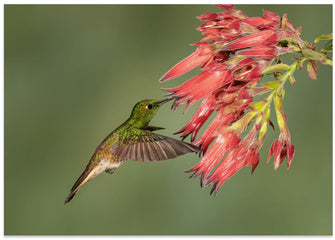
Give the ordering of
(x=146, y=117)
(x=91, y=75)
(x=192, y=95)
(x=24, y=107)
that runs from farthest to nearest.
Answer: (x=91, y=75) < (x=24, y=107) < (x=146, y=117) < (x=192, y=95)

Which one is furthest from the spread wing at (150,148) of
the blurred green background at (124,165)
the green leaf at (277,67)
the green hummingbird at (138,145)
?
the blurred green background at (124,165)

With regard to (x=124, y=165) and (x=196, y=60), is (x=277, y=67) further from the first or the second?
(x=124, y=165)

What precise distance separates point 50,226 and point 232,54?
118 centimetres

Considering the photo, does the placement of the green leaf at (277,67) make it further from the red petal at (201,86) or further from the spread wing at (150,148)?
the spread wing at (150,148)

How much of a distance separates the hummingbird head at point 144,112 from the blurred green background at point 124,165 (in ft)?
1.21

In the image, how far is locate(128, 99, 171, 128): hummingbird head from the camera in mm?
1413

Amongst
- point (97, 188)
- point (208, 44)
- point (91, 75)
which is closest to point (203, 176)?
point (208, 44)

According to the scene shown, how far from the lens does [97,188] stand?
202 cm

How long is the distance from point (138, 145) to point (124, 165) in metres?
0.69

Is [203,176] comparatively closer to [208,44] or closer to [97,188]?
[208,44]

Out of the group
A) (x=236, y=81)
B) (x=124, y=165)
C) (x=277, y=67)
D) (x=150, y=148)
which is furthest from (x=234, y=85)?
(x=124, y=165)

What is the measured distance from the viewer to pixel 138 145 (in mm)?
1382

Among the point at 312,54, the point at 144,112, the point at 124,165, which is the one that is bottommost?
the point at 124,165

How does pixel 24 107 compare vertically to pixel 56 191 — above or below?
above
